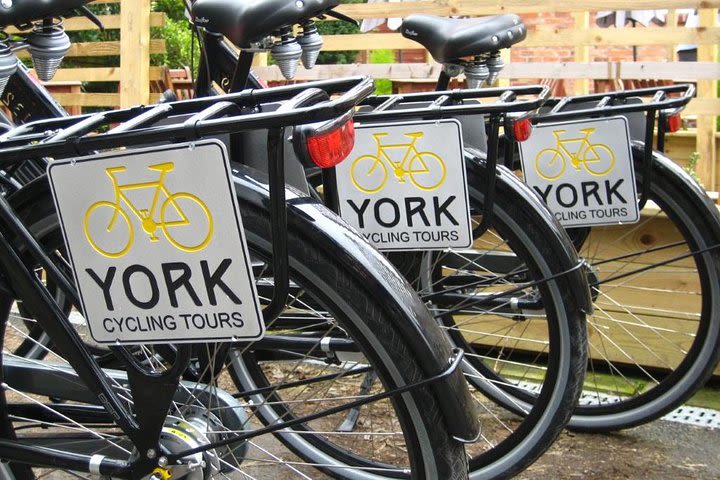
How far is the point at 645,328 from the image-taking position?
12.4 feet

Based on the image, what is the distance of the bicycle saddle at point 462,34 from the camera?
9.92ft

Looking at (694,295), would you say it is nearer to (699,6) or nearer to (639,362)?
(639,362)

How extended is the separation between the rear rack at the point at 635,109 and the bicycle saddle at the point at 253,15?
2.69 feet

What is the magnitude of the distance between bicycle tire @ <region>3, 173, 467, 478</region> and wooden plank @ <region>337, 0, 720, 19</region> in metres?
3.12

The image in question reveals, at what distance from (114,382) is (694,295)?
92.6 inches

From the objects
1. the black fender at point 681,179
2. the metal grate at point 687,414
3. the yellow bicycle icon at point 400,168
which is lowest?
the metal grate at point 687,414

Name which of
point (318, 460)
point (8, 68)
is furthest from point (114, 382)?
point (318, 460)

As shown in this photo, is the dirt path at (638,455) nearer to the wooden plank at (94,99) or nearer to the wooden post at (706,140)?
the wooden post at (706,140)

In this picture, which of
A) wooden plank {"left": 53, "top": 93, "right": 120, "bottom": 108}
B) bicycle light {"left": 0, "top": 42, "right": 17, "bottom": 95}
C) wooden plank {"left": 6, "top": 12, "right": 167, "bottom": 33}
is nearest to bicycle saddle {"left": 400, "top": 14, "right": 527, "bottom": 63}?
bicycle light {"left": 0, "top": 42, "right": 17, "bottom": 95}

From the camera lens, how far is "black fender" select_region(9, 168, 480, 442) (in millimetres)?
1691

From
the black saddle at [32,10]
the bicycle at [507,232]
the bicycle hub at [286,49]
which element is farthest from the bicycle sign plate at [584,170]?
the black saddle at [32,10]

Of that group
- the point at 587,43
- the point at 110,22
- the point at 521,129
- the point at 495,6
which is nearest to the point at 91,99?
the point at 110,22

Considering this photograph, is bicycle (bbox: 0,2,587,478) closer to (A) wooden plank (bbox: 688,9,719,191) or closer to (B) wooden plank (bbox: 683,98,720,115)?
(B) wooden plank (bbox: 683,98,720,115)

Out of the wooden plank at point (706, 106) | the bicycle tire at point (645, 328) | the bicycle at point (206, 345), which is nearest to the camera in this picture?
the bicycle at point (206, 345)
